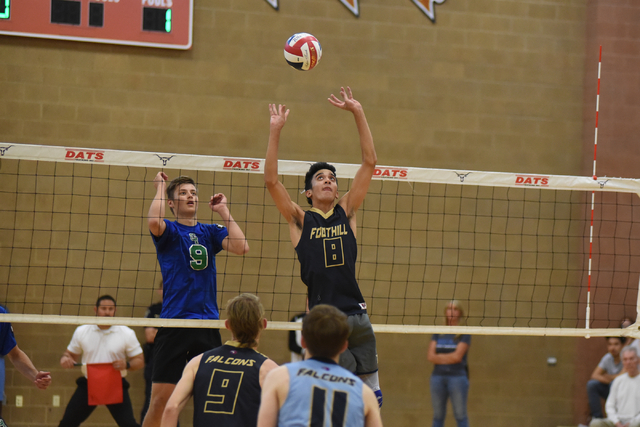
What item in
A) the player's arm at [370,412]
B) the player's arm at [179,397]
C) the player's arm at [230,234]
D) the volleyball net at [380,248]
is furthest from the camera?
the volleyball net at [380,248]

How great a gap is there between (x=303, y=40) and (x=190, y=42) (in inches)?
146

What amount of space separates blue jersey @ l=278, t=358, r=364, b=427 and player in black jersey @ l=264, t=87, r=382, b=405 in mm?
1364

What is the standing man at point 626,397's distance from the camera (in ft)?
24.2

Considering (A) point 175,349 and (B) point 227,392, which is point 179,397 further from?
(A) point 175,349

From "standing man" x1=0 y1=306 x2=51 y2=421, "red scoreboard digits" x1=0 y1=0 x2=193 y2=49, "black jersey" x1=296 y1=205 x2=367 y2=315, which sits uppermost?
"red scoreboard digits" x1=0 y1=0 x2=193 y2=49

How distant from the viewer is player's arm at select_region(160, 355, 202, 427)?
11.0 ft

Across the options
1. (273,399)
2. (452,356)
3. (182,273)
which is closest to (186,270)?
(182,273)

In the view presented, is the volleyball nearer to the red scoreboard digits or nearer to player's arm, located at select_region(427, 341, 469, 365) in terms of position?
the red scoreboard digits

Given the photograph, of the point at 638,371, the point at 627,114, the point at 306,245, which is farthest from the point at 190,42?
the point at 638,371

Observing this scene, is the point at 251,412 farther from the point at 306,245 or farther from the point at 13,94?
the point at 13,94

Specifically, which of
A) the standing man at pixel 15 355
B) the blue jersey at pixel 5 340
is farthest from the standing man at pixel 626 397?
the blue jersey at pixel 5 340

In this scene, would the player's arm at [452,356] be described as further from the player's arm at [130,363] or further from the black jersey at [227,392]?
the black jersey at [227,392]

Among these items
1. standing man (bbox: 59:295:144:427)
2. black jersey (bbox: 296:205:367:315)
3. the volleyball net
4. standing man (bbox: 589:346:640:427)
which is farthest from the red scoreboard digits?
standing man (bbox: 589:346:640:427)

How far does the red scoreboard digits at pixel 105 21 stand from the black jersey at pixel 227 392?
6311 mm
